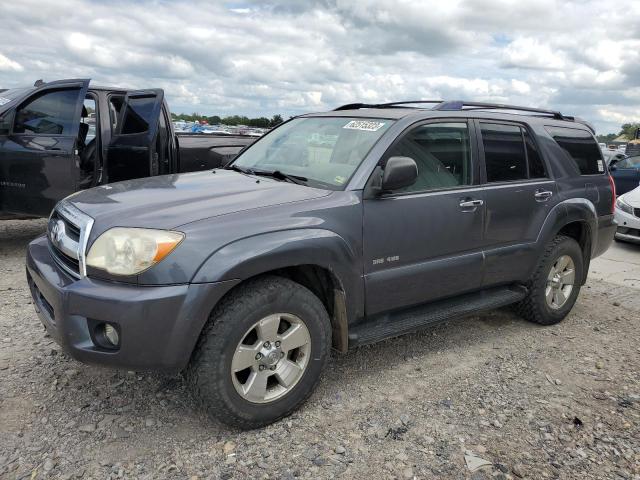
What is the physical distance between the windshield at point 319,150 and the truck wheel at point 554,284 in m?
1.87

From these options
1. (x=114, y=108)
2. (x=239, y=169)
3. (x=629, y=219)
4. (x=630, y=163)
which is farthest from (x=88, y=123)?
(x=630, y=163)

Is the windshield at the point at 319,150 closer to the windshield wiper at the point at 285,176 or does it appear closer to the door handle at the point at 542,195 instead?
the windshield wiper at the point at 285,176

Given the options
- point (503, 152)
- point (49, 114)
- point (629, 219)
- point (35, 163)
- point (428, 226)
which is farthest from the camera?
point (629, 219)

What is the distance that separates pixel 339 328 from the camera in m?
3.10

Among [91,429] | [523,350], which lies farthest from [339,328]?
[523,350]

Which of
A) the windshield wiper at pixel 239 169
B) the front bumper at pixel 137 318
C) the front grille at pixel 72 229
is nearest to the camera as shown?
the front bumper at pixel 137 318

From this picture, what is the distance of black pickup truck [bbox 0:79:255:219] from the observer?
228 inches

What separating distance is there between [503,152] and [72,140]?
4.42 meters

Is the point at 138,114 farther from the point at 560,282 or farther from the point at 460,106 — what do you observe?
the point at 560,282

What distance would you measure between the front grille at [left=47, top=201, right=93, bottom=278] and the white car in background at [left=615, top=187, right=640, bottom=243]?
7977mm

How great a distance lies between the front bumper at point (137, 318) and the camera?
2449 millimetres

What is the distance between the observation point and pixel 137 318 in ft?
8.01

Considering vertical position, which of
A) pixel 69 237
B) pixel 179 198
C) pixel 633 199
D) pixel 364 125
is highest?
pixel 364 125

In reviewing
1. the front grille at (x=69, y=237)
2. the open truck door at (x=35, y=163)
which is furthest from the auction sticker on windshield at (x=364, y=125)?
the open truck door at (x=35, y=163)
